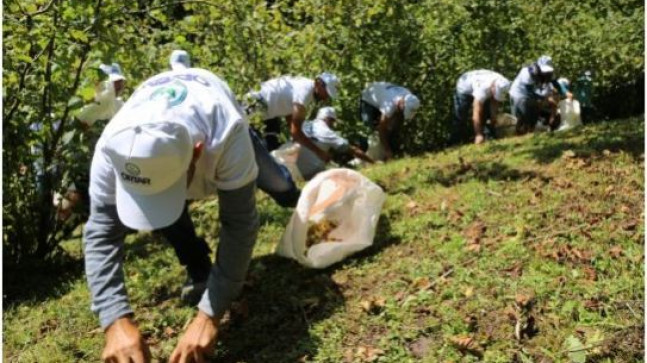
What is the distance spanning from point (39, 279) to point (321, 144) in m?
3.51

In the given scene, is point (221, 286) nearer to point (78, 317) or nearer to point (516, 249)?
point (78, 317)

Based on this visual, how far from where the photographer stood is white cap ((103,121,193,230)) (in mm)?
2188

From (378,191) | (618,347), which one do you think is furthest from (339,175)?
(618,347)

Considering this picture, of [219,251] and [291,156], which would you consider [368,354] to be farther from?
[291,156]

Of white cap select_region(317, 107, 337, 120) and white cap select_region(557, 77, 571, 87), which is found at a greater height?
white cap select_region(557, 77, 571, 87)

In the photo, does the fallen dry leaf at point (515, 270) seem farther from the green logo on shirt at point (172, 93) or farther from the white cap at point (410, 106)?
the white cap at point (410, 106)

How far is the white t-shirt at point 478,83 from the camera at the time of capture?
8.17 meters

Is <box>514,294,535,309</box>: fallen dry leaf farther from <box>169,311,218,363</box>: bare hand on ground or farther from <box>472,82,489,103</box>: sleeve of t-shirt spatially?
<box>472,82,489,103</box>: sleeve of t-shirt

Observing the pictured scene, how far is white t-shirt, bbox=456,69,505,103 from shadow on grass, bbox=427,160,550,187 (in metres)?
2.74

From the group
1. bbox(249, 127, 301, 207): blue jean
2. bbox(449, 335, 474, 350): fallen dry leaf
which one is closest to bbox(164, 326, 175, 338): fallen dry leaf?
bbox(249, 127, 301, 207): blue jean

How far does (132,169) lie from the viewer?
2.23 meters

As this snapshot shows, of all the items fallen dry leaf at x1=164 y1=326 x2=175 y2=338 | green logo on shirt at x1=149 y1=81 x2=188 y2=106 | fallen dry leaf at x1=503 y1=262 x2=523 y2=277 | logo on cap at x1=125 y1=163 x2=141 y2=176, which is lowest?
fallen dry leaf at x1=164 y1=326 x2=175 y2=338

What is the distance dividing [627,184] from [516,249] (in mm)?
1326

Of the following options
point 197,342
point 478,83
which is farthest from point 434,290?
point 478,83
